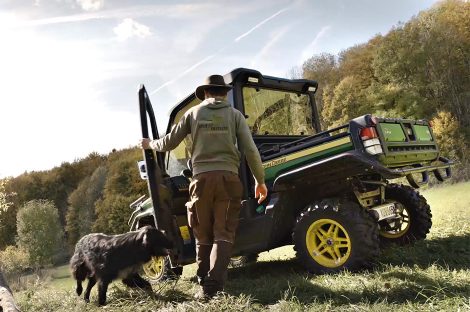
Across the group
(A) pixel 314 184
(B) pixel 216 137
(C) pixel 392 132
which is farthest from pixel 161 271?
(C) pixel 392 132

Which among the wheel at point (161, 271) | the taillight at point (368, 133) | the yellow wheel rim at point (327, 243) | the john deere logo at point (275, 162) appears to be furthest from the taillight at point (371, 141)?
the wheel at point (161, 271)

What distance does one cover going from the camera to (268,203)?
5.33 m

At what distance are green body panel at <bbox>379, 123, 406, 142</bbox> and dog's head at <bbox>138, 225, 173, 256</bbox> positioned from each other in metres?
2.72

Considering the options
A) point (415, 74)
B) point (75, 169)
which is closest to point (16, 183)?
point (75, 169)

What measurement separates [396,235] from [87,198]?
1742 inches

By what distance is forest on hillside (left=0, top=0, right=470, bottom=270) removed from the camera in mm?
37094

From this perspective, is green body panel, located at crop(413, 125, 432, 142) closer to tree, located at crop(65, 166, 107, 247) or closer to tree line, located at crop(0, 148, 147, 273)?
tree line, located at crop(0, 148, 147, 273)

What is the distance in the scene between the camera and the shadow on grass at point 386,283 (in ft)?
12.3

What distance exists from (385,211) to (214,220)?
78.7 inches

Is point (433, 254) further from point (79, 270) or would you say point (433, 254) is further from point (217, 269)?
point (79, 270)

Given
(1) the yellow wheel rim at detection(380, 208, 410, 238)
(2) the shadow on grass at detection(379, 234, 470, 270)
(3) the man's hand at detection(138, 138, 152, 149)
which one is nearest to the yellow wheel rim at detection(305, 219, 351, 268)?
(2) the shadow on grass at detection(379, 234, 470, 270)

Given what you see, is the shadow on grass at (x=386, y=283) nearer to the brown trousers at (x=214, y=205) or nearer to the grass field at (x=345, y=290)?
the grass field at (x=345, y=290)

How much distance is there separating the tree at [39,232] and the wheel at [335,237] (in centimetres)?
4438

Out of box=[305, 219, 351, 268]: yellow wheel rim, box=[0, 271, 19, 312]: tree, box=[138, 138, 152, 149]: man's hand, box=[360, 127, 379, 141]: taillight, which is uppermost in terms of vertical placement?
box=[138, 138, 152, 149]: man's hand
